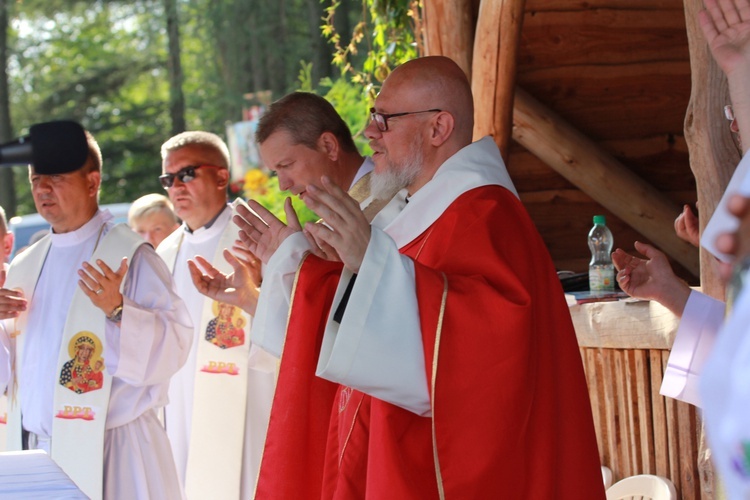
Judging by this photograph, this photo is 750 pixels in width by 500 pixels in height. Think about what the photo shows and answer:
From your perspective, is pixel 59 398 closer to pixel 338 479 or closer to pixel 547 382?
pixel 338 479

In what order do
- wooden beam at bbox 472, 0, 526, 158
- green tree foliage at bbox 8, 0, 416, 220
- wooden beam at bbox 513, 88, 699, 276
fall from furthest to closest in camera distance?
green tree foliage at bbox 8, 0, 416, 220 → wooden beam at bbox 513, 88, 699, 276 → wooden beam at bbox 472, 0, 526, 158

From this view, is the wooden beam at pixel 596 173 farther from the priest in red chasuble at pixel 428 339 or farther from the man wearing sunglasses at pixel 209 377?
A: the priest in red chasuble at pixel 428 339

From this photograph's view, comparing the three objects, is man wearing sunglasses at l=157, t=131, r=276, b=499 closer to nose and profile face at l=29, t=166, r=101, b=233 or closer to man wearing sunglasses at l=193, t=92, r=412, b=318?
nose and profile face at l=29, t=166, r=101, b=233

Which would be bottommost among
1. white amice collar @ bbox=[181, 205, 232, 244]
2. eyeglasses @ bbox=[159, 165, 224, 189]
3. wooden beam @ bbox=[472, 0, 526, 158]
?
white amice collar @ bbox=[181, 205, 232, 244]

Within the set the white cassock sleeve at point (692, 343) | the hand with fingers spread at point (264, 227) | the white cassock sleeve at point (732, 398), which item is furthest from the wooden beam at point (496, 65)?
the white cassock sleeve at point (732, 398)

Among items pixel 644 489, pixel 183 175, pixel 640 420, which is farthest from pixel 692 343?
pixel 183 175

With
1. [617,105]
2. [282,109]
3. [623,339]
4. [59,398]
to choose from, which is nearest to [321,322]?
[282,109]

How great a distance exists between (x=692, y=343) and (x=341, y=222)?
104 cm

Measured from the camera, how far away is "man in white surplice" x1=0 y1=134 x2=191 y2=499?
420 centimetres

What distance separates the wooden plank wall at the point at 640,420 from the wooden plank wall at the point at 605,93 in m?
1.92

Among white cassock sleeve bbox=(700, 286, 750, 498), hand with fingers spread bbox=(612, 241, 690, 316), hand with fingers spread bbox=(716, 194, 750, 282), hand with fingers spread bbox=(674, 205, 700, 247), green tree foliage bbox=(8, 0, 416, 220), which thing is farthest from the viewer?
green tree foliage bbox=(8, 0, 416, 220)

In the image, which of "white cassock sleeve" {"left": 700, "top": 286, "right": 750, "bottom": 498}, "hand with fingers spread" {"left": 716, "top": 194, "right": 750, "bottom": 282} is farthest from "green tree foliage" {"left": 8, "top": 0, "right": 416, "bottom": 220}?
"white cassock sleeve" {"left": 700, "top": 286, "right": 750, "bottom": 498}

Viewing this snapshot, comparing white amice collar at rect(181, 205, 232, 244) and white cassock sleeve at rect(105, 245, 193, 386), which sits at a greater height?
white amice collar at rect(181, 205, 232, 244)

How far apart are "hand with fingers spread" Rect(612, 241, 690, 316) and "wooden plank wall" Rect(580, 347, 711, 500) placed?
98cm
